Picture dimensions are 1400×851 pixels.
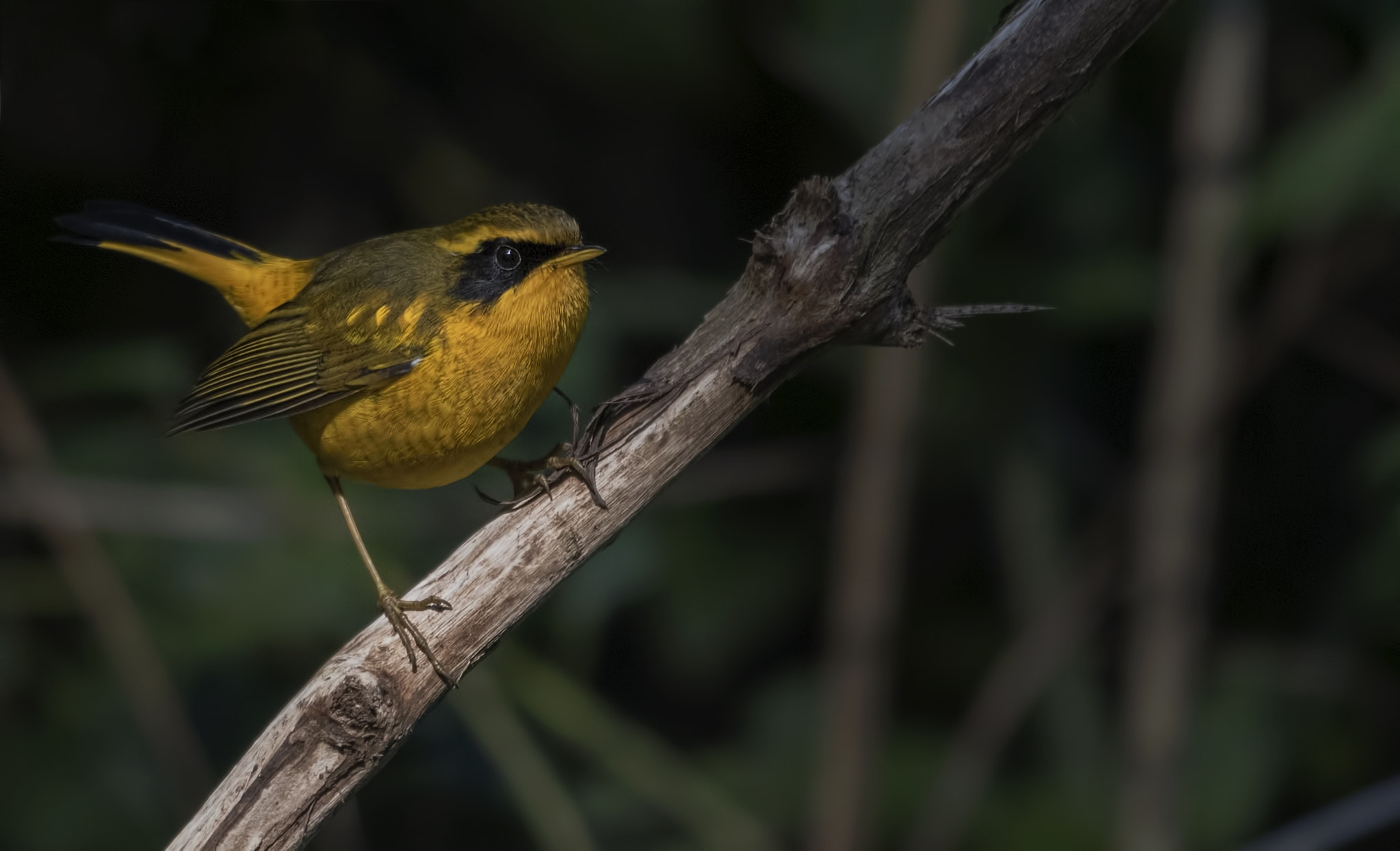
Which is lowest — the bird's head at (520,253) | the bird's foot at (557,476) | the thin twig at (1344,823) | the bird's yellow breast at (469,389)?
the thin twig at (1344,823)

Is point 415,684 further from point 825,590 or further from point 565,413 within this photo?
point 825,590

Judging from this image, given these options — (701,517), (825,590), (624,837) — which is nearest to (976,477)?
(825,590)

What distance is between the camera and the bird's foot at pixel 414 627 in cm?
214

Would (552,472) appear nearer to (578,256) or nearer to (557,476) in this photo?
(557,476)

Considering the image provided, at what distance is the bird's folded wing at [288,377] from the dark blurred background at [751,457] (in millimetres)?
525

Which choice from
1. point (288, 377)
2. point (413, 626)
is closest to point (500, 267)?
point (288, 377)

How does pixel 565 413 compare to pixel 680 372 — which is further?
pixel 565 413

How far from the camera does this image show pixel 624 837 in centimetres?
396

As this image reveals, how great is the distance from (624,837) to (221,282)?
2061mm

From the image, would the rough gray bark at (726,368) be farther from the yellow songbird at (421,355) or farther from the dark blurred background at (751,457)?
the dark blurred background at (751,457)

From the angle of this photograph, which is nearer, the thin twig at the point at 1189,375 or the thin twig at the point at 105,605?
the thin twig at the point at 105,605

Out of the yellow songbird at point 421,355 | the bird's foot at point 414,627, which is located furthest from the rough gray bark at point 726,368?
the yellow songbird at point 421,355

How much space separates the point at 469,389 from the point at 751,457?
188 cm

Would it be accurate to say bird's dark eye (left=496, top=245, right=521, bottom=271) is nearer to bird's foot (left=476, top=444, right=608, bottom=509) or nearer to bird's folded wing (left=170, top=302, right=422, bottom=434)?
bird's folded wing (left=170, top=302, right=422, bottom=434)
